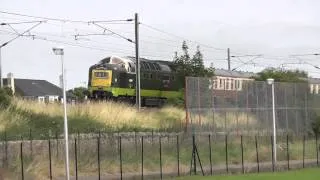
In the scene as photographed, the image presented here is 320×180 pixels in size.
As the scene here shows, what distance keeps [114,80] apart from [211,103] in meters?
13.8

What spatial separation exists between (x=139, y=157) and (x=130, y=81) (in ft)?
76.8

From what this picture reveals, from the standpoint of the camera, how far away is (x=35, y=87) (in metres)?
114

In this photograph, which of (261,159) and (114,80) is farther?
(114,80)

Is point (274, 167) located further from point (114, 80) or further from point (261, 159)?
point (114, 80)

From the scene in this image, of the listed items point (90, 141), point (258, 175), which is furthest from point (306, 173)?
point (90, 141)

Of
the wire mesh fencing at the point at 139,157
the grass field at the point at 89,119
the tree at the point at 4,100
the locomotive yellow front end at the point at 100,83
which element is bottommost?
the wire mesh fencing at the point at 139,157

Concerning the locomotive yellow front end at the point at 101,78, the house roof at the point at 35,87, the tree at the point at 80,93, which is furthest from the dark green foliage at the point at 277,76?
the house roof at the point at 35,87

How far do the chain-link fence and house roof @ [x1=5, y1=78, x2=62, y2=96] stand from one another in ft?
197

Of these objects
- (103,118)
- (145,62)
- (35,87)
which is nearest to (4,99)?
(103,118)

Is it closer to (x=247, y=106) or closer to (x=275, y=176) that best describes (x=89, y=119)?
→ (x=247, y=106)

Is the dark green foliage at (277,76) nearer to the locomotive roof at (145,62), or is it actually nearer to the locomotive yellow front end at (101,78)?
the locomotive roof at (145,62)

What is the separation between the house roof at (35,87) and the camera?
108 metres

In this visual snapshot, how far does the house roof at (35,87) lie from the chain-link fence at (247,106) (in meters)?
60.2

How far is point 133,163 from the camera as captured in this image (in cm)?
3203
